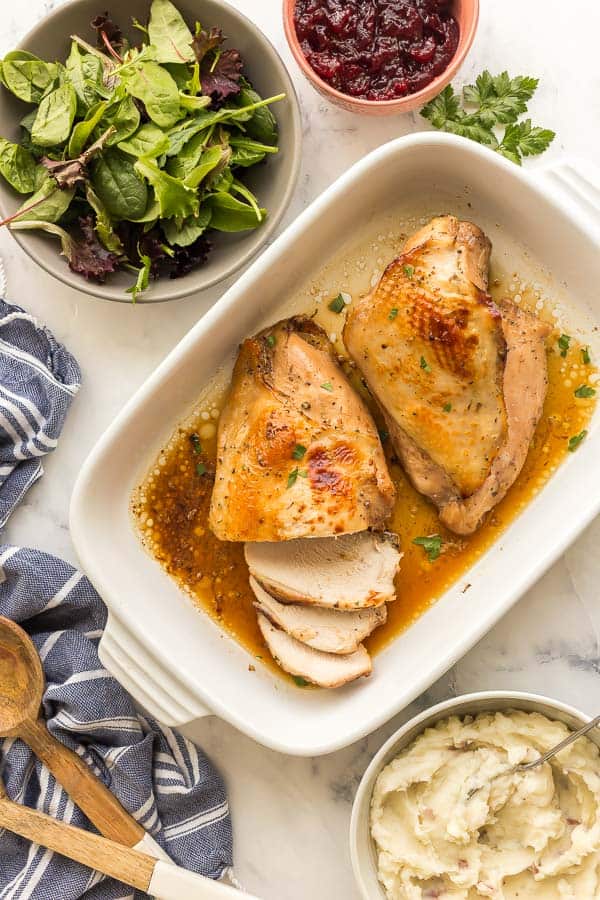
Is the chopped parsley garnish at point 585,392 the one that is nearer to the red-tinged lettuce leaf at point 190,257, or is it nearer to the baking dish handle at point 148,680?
the red-tinged lettuce leaf at point 190,257

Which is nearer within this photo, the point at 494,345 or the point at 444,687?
the point at 494,345

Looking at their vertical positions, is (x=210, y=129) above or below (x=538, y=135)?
below

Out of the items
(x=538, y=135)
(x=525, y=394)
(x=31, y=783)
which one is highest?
(x=538, y=135)

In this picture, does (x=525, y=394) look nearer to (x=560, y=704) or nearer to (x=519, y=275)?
(x=519, y=275)

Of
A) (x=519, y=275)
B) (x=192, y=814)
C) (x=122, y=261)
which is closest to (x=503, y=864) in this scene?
(x=192, y=814)

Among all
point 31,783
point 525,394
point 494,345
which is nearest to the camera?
point 494,345

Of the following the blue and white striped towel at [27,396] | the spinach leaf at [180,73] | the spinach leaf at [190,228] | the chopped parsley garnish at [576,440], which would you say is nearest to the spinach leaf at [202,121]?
the spinach leaf at [180,73]

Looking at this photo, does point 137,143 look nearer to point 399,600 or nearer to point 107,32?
point 107,32

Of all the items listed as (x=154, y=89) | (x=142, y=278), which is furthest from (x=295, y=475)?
(x=154, y=89)

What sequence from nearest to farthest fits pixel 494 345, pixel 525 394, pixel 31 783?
1. pixel 494 345
2. pixel 525 394
3. pixel 31 783
